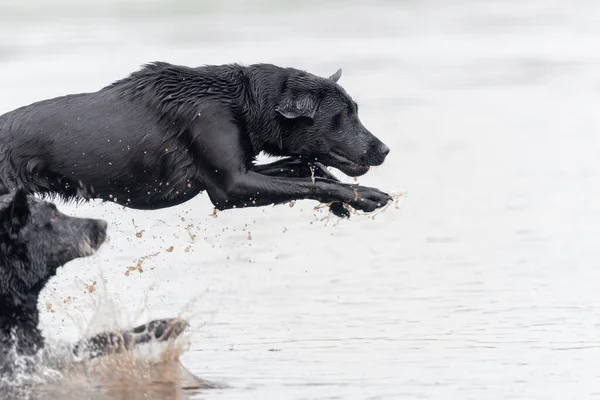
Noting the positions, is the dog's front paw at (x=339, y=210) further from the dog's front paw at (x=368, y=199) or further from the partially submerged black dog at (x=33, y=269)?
the partially submerged black dog at (x=33, y=269)

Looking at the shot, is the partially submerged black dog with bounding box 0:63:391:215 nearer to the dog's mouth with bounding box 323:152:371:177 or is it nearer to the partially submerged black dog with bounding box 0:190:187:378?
the dog's mouth with bounding box 323:152:371:177

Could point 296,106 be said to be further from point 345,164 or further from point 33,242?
point 33,242

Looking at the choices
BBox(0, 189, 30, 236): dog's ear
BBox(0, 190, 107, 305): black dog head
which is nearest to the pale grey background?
BBox(0, 190, 107, 305): black dog head

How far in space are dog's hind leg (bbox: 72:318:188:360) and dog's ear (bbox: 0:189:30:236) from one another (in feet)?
2.10

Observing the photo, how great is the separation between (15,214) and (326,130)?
5.86ft

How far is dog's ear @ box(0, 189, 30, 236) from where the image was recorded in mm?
6598

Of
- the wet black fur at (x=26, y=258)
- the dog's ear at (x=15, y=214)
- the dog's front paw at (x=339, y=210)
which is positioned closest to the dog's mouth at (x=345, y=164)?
the dog's front paw at (x=339, y=210)

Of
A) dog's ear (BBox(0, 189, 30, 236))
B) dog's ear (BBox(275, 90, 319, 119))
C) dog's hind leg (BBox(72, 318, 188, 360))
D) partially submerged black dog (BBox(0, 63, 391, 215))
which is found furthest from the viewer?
dog's ear (BBox(275, 90, 319, 119))

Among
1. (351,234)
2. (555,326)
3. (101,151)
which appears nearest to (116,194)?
(101,151)

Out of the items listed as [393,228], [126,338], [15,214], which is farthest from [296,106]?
[393,228]

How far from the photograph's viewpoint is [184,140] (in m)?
7.47

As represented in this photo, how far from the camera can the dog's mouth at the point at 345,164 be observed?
7695 mm

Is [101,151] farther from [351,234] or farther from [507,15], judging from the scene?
[507,15]

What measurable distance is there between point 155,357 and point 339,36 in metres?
11.9
